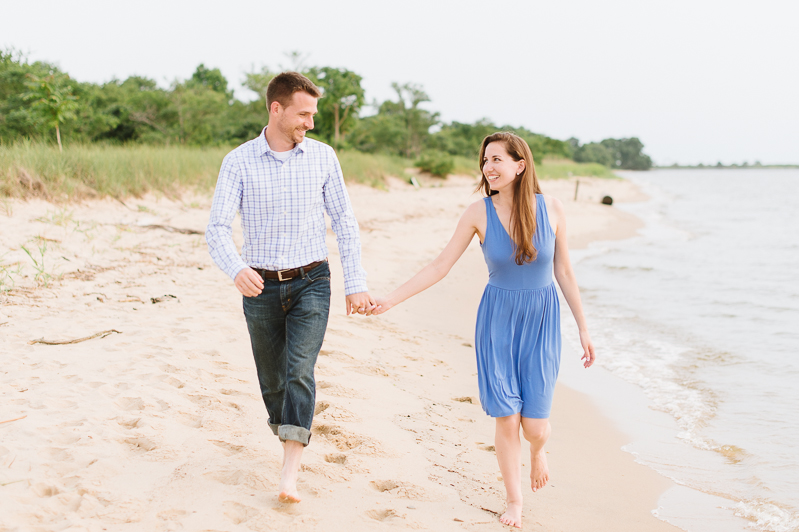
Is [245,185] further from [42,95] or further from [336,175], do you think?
[42,95]

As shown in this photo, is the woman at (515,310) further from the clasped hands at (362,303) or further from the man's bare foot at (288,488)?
the man's bare foot at (288,488)

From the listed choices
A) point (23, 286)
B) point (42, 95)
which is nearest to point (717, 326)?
point (23, 286)

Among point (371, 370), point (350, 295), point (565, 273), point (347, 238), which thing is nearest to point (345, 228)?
point (347, 238)

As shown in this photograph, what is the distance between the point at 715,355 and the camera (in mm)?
6891

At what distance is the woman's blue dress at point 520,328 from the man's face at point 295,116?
1019 millimetres

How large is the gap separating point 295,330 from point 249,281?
349 millimetres

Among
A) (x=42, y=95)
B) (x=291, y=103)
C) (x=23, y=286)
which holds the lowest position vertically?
(x=23, y=286)

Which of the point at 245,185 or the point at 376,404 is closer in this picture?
the point at 245,185

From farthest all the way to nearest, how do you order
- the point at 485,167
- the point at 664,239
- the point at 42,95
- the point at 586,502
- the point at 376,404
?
the point at 664,239, the point at 42,95, the point at 376,404, the point at 586,502, the point at 485,167

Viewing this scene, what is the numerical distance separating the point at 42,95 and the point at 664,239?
707 inches

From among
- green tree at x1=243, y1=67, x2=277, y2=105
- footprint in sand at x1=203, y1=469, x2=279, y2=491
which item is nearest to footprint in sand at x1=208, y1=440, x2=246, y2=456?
footprint in sand at x1=203, y1=469, x2=279, y2=491

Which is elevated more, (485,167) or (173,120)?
(173,120)

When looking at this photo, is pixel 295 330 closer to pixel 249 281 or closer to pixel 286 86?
pixel 249 281

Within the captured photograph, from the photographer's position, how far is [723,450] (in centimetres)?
439
